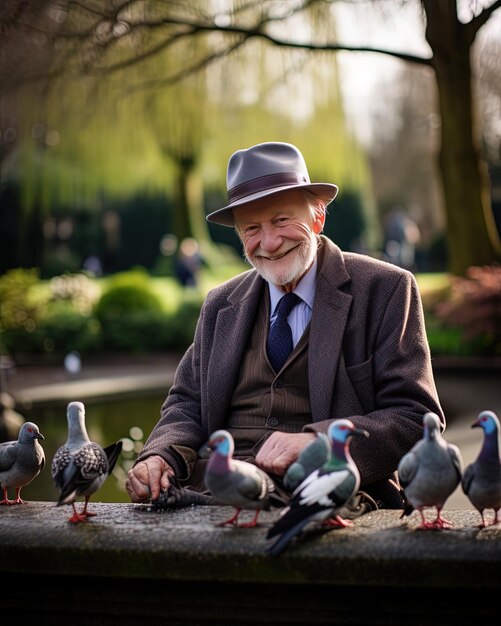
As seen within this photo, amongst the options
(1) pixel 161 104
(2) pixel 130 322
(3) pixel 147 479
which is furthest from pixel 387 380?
(1) pixel 161 104

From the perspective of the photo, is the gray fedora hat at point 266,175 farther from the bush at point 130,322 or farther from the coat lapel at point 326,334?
the bush at point 130,322

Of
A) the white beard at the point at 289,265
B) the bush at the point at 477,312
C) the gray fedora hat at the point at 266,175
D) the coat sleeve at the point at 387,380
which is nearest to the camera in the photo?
the coat sleeve at the point at 387,380

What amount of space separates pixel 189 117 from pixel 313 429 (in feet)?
59.0

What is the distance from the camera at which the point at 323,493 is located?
2.42 metres

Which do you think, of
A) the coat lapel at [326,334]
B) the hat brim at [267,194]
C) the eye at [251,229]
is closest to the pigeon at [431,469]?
the coat lapel at [326,334]

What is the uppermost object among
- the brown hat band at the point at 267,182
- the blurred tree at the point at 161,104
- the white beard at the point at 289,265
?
the blurred tree at the point at 161,104

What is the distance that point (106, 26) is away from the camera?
39.9 ft

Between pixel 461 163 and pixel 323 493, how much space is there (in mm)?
11674

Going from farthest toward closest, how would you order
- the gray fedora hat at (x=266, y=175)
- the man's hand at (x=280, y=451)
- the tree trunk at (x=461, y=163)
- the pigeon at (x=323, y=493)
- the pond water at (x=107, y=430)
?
the tree trunk at (x=461, y=163) → the pond water at (x=107, y=430) → the gray fedora hat at (x=266, y=175) → the man's hand at (x=280, y=451) → the pigeon at (x=323, y=493)

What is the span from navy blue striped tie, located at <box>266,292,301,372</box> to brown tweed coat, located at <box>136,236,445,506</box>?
0.11 metres

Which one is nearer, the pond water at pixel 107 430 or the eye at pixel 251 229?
the eye at pixel 251 229

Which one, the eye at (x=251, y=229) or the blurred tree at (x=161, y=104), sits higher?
the blurred tree at (x=161, y=104)

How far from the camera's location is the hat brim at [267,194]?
3.25 m

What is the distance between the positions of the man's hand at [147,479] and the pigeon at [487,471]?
102 cm
